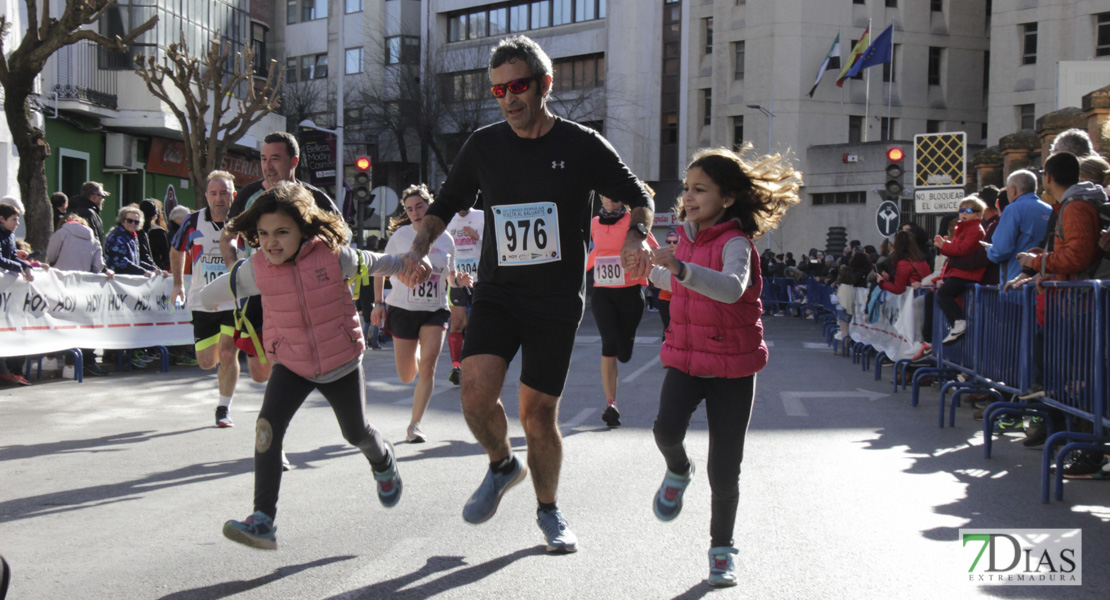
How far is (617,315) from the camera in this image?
9.17m

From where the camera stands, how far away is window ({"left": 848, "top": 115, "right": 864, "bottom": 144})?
169 ft

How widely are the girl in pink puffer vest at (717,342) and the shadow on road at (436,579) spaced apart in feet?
2.26

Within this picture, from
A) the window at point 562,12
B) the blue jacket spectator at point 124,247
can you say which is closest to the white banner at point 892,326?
the blue jacket spectator at point 124,247

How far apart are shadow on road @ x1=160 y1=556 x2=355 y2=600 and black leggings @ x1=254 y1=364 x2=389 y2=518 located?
25 centimetres

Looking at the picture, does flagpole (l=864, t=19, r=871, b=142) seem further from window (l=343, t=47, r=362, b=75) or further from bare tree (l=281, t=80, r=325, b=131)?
bare tree (l=281, t=80, r=325, b=131)

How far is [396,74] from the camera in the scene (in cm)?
5231

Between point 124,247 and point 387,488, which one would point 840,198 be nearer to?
point 124,247

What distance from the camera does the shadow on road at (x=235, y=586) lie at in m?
4.16

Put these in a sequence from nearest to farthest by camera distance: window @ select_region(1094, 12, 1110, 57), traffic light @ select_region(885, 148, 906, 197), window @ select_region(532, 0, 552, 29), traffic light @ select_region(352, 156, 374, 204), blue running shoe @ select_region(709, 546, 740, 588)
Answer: blue running shoe @ select_region(709, 546, 740, 588) < traffic light @ select_region(885, 148, 906, 197) < traffic light @ select_region(352, 156, 374, 204) < window @ select_region(1094, 12, 1110, 57) < window @ select_region(532, 0, 552, 29)

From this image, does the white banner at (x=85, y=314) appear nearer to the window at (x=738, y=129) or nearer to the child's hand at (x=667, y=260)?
the child's hand at (x=667, y=260)

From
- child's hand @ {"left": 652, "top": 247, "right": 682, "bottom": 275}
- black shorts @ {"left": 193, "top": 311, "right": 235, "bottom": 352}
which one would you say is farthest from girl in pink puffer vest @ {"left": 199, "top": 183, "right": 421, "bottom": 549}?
black shorts @ {"left": 193, "top": 311, "right": 235, "bottom": 352}

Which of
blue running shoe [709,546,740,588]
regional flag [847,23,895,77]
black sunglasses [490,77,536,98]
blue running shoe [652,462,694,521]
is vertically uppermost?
regional flag [847,23,895,77]

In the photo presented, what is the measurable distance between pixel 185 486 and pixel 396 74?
156 feet

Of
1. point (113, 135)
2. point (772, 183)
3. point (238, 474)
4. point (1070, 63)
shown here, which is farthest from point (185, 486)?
point (113, 135)
